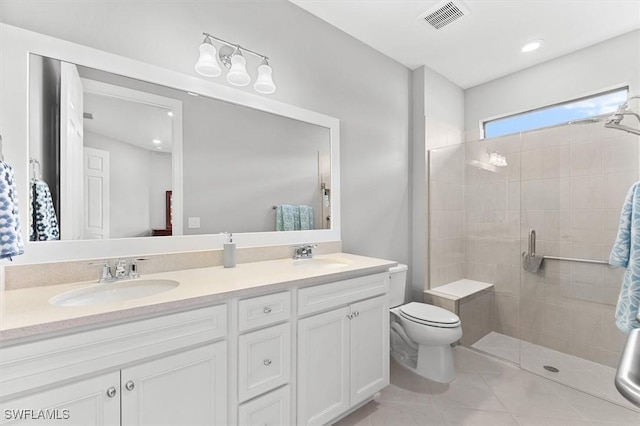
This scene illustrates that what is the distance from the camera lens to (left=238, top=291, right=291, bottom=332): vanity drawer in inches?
46.4

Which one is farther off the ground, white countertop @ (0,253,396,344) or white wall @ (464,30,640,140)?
white wall @ (464,30,640,140)


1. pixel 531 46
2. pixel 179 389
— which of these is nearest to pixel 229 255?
pixel 179 389

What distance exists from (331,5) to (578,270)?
2787 millimetres

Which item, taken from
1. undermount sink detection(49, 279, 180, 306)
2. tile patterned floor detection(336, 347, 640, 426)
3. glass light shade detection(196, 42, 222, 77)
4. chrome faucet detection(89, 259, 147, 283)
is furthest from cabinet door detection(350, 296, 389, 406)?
glass light shade detection(196, 42, 222, 77)

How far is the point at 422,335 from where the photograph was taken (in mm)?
2039

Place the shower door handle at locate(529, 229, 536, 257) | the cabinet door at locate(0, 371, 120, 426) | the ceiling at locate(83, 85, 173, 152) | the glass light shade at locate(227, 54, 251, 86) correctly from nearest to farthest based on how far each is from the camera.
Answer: the cabinet door at locate(0, 371, 120, 426) < the ceiling at locate(83, 85, 173, 152) < the glass light shade at locate(227, 54, 251, 86) < the shower door handle at locate(529, 229, 536, 257)

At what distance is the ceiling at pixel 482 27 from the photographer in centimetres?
200

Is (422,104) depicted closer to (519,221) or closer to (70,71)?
(519,221)

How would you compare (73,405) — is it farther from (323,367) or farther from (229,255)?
(323,367)

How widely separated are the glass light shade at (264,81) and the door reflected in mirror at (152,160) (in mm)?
147

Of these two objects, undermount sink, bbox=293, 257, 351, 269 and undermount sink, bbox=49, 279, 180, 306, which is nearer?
undermount sink, bbox=49, 279, 180, 306

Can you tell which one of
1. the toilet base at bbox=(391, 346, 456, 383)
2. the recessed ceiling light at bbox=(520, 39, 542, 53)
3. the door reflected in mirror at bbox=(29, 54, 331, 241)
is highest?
the recessed ceiling light at bbox=(520, 39, 542, 53)

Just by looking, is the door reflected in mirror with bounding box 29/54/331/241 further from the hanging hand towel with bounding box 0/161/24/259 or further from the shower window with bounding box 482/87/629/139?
the shower window with bounding box 482/87/629/139

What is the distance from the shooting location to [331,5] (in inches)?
79.4
